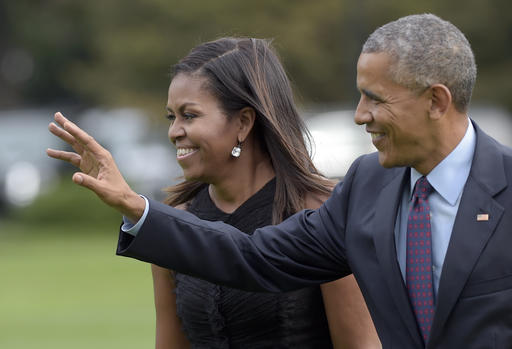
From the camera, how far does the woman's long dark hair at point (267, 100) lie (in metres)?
4.70

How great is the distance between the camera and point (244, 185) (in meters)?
4.85

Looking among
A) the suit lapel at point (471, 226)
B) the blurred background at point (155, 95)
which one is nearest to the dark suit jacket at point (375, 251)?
the suit lapel at point (471, 226)

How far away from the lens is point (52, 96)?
4588 centimetres

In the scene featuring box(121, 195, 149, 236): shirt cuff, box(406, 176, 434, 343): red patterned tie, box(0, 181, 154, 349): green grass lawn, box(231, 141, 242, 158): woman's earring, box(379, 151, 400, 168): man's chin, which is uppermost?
box(0, 181, 154, 349): green grass lawn

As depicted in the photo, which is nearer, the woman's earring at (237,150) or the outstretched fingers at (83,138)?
the outstretched fingers at (83,138)

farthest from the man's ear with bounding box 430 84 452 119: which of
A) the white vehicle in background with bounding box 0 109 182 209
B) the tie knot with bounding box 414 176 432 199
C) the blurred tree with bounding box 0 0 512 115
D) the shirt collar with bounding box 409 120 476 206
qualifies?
the blurred tree with bounding box 0 0 512 115

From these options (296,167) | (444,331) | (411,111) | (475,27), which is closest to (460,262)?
(444,331)

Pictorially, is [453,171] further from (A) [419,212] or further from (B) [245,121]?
(B) [245,121]

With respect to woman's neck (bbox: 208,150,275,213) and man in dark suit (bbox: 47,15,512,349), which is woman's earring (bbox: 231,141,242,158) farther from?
man in dark suit (bbox: 47,15,512,349)

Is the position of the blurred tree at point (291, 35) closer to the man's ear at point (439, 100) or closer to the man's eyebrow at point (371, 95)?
the man's eyebrow at point (371, 95)

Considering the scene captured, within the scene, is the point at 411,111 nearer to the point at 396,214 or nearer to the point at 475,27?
the point at 396,214

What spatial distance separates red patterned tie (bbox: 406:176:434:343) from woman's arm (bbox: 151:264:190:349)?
1533 mm

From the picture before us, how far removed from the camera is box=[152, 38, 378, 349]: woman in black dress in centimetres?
456

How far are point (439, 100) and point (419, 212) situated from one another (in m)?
0.39
